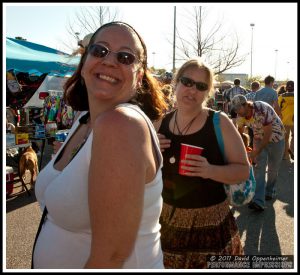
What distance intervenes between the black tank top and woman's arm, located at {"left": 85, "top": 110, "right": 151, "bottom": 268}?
3.94 feet

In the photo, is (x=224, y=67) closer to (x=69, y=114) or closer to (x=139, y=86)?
(x=69, y=114)

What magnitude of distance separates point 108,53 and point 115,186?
61 cm

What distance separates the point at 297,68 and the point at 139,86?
56.9 inches

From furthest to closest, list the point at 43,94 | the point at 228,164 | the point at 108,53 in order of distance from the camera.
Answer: the point at 43,94
the point at 228,164
the point at 108,53

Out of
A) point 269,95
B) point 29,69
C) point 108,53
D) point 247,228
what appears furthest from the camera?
point 269,95

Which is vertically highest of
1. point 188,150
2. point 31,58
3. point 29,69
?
point 31,58

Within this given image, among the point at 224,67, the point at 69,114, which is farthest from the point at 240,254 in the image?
the point at 224,67

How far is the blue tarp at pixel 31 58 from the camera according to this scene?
7.50 metres

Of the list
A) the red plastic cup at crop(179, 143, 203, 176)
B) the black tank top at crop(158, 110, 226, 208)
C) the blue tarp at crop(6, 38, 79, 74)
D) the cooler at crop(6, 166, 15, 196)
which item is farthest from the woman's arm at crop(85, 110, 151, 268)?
the blue tarp at crop(6, 38, 79, 74)

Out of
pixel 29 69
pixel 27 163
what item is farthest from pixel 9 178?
pixel 29 69

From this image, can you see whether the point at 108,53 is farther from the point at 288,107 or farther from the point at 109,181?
the point at 288,107

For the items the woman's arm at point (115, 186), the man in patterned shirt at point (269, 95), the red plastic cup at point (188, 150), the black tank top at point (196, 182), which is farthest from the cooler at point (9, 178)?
the man in patterned shirt at point (269, 95)

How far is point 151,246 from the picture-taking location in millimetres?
1273

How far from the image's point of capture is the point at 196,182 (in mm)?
2217
